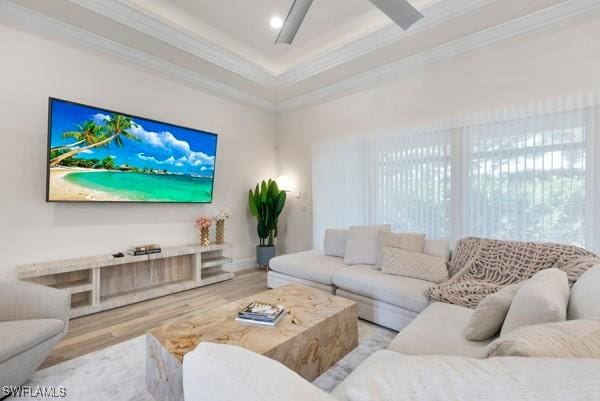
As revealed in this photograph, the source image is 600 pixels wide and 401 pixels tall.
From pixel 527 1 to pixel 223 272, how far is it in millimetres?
4716

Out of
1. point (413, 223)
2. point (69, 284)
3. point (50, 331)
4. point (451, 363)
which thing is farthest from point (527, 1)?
point (69, 284)

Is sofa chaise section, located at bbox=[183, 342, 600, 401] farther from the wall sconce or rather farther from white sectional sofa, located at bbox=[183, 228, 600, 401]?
the wall sconce

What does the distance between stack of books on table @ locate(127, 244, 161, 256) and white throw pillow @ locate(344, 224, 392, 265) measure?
2336 millimetres

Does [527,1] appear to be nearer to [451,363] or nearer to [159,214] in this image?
[451,363]

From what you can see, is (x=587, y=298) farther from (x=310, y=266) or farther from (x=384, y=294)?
(x=310, y=266)

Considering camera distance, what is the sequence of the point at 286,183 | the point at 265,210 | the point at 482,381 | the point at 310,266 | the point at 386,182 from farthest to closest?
the point at 286,183
the point at 265,210
the point at 386,182
the point at 310,266
the point at 482,381

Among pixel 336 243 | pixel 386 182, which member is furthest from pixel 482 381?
pixel 386 182

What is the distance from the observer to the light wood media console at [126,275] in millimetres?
2779

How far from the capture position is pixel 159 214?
3.69m

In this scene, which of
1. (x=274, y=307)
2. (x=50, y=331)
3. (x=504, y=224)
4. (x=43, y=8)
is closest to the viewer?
(x=50, y=331)

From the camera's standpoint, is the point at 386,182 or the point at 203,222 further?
the point at 203,222

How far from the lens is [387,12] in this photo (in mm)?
2066

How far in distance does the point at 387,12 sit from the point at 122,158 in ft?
10.3

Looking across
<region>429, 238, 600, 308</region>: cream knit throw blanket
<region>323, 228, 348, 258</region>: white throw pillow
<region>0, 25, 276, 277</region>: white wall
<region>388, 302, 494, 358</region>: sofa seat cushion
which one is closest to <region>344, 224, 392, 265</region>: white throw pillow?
<region>323, 228, 348, 258</region>: white throw pillow
